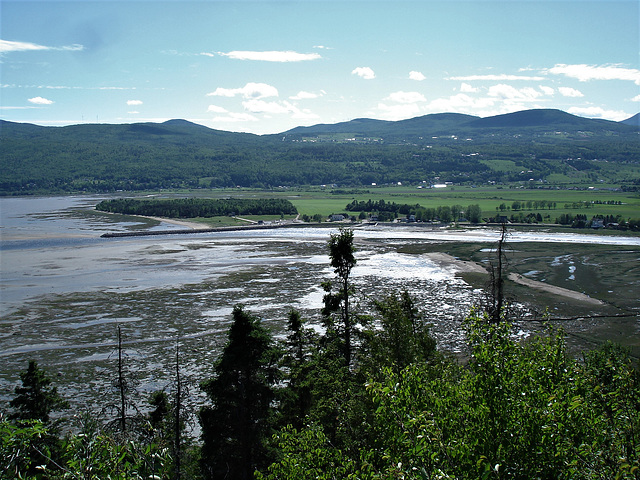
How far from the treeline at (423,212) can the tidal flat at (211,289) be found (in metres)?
18.1

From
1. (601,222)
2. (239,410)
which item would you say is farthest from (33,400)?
(601,222)

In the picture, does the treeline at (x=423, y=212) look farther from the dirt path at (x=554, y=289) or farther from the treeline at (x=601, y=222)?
the dirt path at (x=554, y=289)

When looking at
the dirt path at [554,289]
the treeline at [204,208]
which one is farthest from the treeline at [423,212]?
the dirt path at [554,289]

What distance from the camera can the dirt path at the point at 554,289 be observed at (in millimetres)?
42912

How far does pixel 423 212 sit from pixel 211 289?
236 feet

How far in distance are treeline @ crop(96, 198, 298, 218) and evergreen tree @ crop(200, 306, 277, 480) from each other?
107251mm

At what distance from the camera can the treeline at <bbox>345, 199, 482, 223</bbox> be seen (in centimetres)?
10768

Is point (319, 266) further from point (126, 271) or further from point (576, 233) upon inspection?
point (576, 233)

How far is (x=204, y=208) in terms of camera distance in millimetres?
126625

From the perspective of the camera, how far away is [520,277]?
170 ft

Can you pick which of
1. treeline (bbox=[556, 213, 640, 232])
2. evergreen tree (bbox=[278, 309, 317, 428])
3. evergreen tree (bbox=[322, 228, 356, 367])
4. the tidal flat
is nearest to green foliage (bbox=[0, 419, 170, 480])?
evergreen tree (bbox=[278, 309, 317, 428])

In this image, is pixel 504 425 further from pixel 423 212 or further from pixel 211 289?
pixel 423 212

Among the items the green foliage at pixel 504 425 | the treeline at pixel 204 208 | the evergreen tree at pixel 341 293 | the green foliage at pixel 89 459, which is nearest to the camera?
the green foliage at pixel 89 459

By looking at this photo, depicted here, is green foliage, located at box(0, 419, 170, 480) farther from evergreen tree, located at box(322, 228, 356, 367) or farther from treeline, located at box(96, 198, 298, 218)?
treeline, located at box(96, 198, 298, 218)
